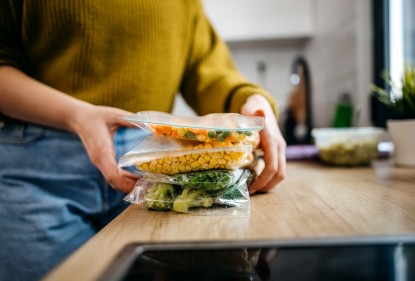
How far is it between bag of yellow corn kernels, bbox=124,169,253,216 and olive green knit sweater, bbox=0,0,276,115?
22cm

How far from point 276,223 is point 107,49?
43cm

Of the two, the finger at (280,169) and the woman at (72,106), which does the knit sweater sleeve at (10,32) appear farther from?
the finger at (280,169)

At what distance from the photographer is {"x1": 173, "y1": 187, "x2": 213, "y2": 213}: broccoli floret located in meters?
0.43

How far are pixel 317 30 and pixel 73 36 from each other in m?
1.67

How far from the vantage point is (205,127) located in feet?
1.32

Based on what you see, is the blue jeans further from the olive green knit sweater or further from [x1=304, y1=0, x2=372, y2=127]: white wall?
[x1=304, y1=0, x2=372, y2=127]: white wall

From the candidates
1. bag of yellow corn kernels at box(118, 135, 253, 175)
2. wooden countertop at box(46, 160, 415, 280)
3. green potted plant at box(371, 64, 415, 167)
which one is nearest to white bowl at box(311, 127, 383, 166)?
green potted plant at box(371, 64, 415, 167)

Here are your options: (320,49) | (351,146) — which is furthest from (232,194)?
(320,49)

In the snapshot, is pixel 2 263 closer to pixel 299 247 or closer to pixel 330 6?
pixel 299 247

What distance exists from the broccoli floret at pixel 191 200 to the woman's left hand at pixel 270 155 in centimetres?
12

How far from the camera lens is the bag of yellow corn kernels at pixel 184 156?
0.42 meters

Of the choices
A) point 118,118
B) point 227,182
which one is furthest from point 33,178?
point 227,182

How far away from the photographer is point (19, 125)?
60 cm

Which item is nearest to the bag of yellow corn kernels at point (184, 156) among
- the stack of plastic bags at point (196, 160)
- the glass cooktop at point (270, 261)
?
the stack of plastic bags at point (196, 160)
